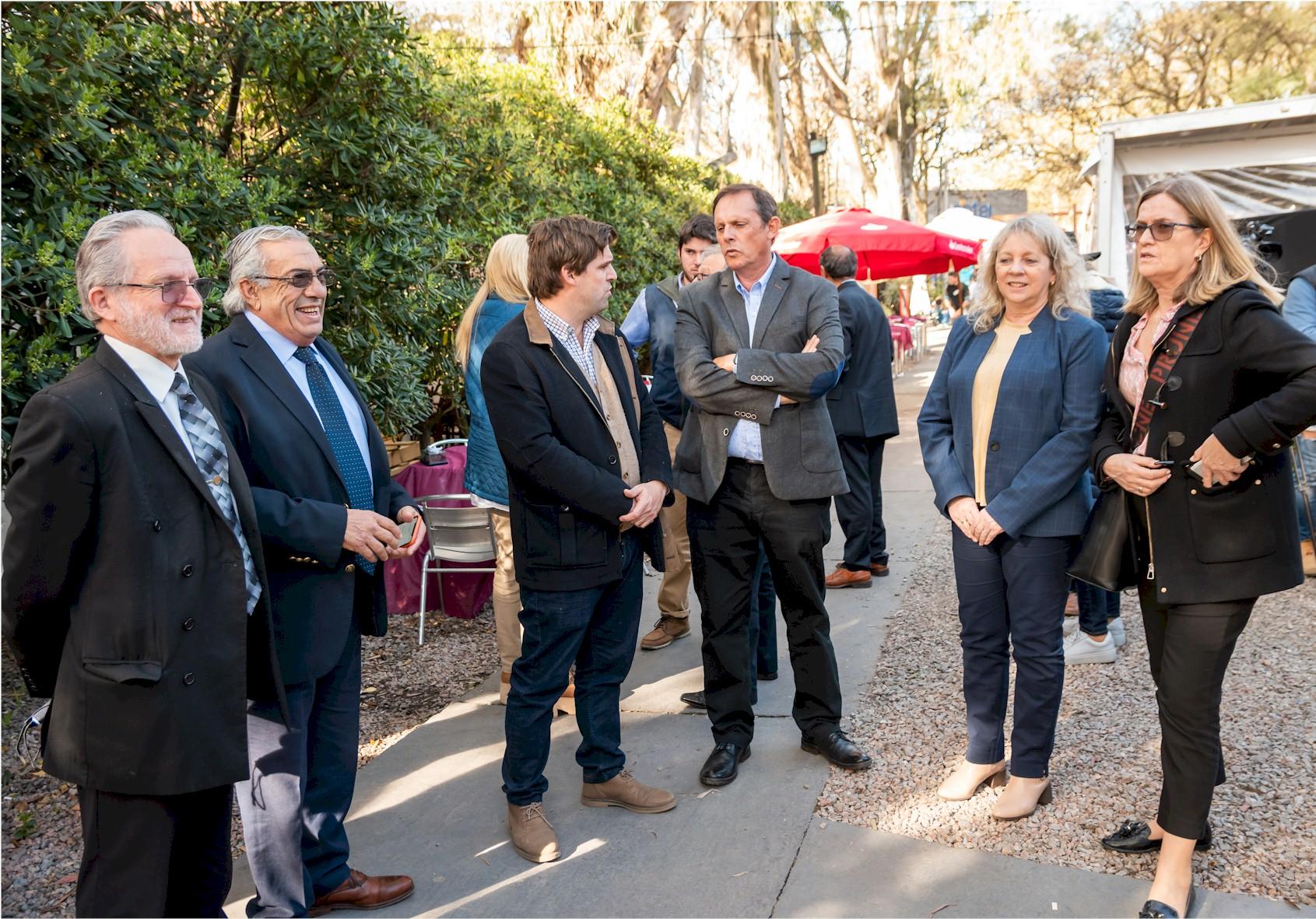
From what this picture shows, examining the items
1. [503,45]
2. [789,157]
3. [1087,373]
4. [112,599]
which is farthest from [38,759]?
[789,157]

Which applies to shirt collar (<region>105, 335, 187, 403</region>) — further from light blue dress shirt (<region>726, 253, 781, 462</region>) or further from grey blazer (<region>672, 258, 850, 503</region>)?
light blue dress shirt (<region>726, 253, 781, 462</region>)

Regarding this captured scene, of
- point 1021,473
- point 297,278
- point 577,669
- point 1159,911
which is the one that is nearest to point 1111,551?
point 1021,473

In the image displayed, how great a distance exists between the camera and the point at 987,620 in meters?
3.67

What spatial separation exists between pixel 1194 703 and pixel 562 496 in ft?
6.64

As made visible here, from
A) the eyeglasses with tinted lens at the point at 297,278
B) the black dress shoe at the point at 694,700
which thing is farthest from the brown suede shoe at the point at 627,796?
the eyeglasses with tinted lens at the point at 297,278

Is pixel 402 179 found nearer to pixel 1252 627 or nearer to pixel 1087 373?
pixel 1087 373

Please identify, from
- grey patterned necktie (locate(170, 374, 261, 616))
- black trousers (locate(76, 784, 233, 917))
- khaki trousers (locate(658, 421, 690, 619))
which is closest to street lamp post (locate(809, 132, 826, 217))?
khaki trousers (locate(658, 421, 690, 619))

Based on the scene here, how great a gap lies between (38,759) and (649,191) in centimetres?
→ 885

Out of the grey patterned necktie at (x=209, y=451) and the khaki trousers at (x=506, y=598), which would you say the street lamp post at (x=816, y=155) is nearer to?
the khaki trousers at (x=506, y=598)

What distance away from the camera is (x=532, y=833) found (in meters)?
3.51

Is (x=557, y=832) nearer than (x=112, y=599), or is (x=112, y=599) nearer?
(x=112, y=599)

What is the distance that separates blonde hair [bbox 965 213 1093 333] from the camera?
11.7ft

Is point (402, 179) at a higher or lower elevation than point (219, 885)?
higher

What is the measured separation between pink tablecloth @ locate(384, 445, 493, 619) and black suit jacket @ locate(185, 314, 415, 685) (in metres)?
3.18
